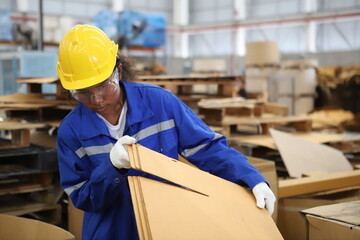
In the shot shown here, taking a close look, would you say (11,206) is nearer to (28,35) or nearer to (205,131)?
(205,131)

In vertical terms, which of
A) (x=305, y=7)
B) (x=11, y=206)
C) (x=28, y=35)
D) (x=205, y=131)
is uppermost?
(x=305, y=7)

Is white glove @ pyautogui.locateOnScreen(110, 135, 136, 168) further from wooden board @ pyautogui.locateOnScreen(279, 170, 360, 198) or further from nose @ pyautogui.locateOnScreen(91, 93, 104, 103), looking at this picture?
wooden board @ pyautogui.locateOnScreen(279, 170, 360, 198)

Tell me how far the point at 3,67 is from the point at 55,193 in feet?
17.8

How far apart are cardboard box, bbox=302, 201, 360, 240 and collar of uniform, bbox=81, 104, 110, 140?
3.28 ft

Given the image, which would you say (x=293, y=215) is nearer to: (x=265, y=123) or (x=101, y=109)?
(x=101, y=109)

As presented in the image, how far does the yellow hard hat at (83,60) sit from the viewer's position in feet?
6.28

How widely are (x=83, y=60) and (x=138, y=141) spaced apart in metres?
0.43

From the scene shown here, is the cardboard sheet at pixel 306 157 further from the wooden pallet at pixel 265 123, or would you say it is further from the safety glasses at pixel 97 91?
the safety glasses at pixel 97 91

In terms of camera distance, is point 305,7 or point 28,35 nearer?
point 28,35

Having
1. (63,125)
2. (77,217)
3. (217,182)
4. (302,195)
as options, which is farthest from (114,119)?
(302,195)

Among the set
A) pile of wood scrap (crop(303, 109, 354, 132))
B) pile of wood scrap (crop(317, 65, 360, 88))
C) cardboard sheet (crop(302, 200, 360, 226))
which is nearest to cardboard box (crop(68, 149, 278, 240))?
cardboard sheet (crop(302, 200, 360, 226))

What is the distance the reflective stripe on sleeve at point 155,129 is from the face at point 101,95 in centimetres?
18

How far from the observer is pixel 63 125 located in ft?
6.81

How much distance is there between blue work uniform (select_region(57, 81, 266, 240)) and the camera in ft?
6.52
